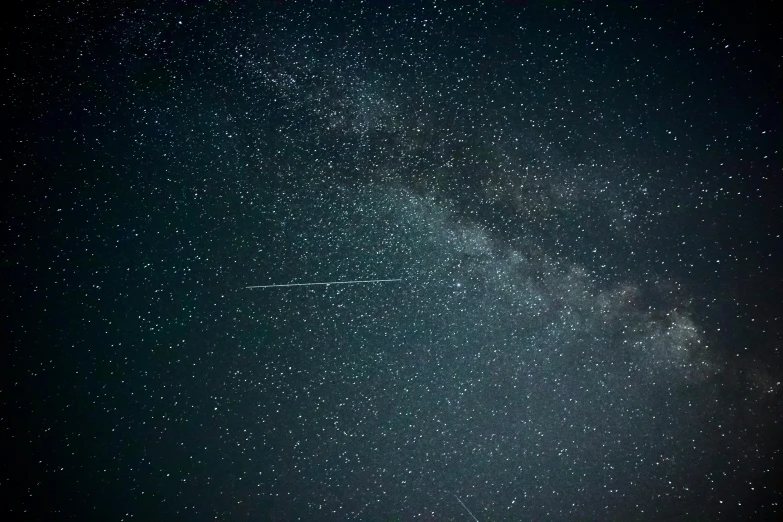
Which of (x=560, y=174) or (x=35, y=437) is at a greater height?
(x=560, y=174)

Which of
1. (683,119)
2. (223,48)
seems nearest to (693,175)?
(683,119)

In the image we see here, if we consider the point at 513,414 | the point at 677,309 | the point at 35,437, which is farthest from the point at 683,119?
the point at 35,437

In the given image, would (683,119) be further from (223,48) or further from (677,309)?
(223,48)

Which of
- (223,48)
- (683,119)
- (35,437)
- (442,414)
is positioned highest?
(683,119)

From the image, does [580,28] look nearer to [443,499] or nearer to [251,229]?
[251,229]

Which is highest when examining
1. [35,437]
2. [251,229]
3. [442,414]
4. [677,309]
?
[677,309]

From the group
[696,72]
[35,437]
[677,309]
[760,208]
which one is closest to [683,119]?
[696,72]

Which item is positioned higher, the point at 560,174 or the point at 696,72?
the point at 696,72

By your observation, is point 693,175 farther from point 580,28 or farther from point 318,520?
point 318,520
